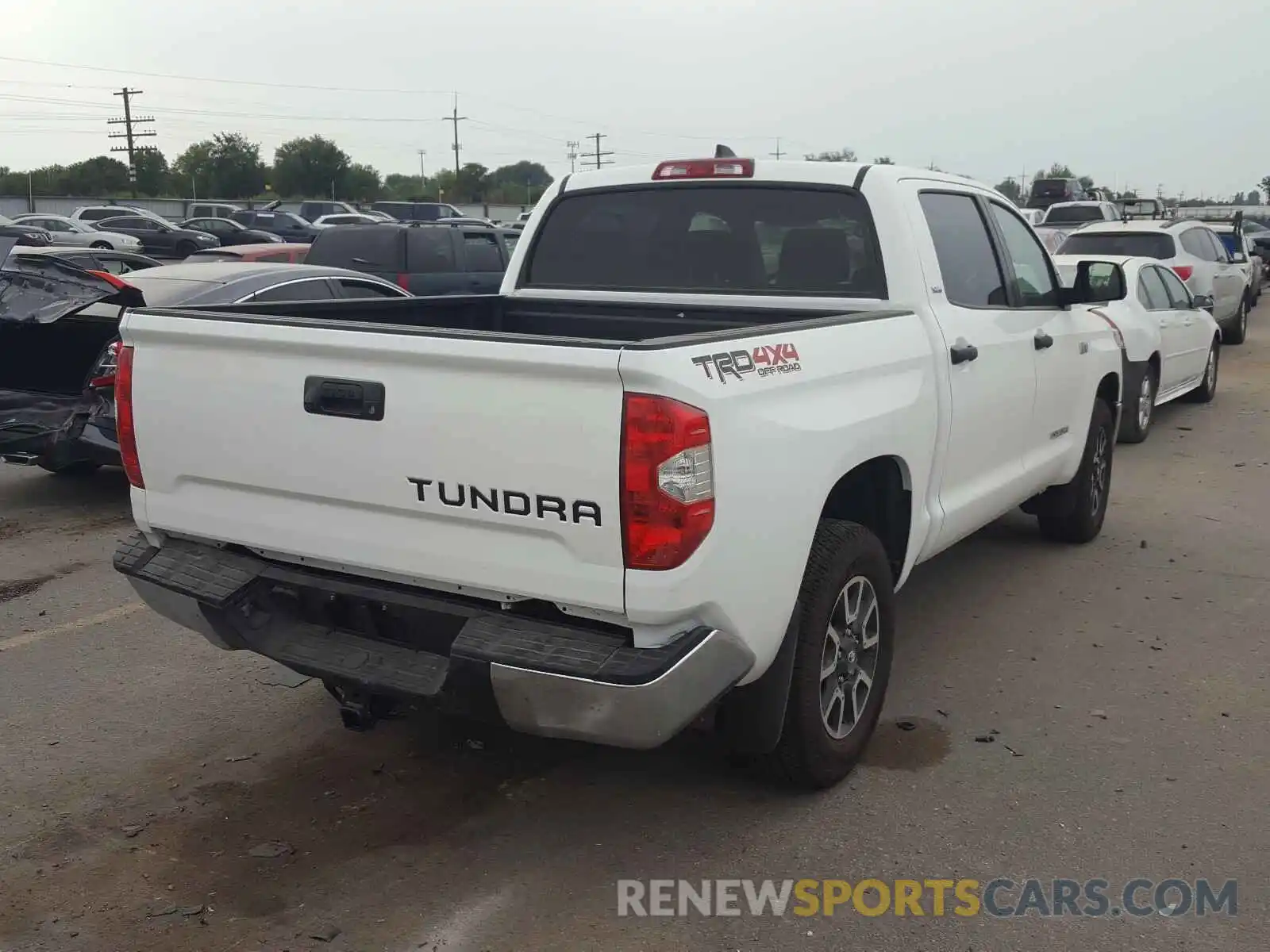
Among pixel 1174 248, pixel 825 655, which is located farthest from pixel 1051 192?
pixel 825 655

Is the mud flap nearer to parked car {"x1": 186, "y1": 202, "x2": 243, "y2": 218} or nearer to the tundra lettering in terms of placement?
the tundra lettering

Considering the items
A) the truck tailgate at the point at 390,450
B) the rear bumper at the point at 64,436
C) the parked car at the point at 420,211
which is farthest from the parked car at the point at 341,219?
the truck tailgate at the point at 390,450

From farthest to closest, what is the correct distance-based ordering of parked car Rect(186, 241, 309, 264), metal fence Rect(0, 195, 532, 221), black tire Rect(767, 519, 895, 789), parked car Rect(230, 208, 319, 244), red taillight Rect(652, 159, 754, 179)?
metal fence Rect(0, 195, 532, 221) → parked car Rect(230, 208, 319, 244) → parked car Rect(186, 241, 309, 264) → red taillight Rect(652, 159, 754, 179) → black tire Rect(767, 519, 895, 789)

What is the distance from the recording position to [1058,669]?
17.2 ft

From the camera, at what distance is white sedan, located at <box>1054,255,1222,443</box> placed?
10.4m

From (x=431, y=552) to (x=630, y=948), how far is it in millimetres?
1189

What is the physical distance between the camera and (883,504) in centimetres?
441

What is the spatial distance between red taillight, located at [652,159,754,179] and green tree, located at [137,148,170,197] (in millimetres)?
84469

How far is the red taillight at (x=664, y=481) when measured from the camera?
3033 mm

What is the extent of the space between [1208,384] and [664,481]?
11.6m

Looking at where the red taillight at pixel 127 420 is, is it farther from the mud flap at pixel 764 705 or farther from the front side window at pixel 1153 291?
the front side window at pixel 1153 291

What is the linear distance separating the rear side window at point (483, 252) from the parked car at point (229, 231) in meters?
18.6

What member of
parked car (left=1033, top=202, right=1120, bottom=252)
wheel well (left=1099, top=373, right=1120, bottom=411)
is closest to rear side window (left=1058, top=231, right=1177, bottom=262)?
wheel well (left=1099, top=373, right=1120, bottom=411)

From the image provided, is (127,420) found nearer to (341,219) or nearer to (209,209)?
(341,219)
